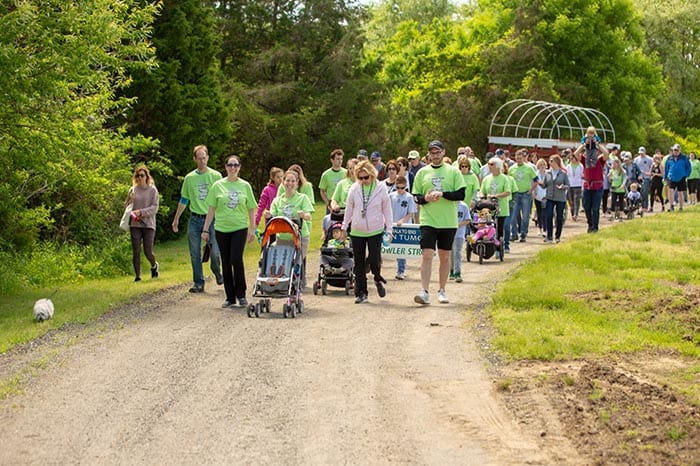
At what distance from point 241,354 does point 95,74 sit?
7034 mm

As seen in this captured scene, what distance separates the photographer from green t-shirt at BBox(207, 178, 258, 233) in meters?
14.8

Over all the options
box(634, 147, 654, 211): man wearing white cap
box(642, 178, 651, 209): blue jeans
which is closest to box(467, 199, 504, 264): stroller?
box(634, 147, 654, 211): man wearing white cap

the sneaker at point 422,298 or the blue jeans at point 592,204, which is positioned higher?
the blue jeans at point 592,204

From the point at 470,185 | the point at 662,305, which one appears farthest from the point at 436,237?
the point at 470,185

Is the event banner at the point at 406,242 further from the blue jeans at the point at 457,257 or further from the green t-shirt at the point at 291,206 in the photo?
the blue jeans at the point at 457,257

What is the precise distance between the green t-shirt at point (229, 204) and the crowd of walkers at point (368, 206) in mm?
14

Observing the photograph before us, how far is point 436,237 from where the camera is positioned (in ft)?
48.3

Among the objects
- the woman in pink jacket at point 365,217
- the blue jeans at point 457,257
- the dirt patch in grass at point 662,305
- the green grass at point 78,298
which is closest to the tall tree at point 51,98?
the green grass at point 78,298

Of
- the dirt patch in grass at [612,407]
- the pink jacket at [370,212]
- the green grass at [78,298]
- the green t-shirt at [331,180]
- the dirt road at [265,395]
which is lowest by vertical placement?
the green grass at [78,298]

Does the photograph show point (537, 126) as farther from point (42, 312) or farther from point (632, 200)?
point (42, 312)

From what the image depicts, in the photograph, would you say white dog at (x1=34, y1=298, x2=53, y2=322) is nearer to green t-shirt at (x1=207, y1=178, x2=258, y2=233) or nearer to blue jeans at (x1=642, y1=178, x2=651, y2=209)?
green t-shirt at (x1=207, y1=178, x2=258, y2=233)

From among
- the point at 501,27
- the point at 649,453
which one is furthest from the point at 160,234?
the point at 501,27

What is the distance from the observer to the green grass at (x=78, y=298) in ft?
44.2

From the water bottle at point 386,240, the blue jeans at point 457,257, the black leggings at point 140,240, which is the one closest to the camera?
the water bottle at point 386,240
